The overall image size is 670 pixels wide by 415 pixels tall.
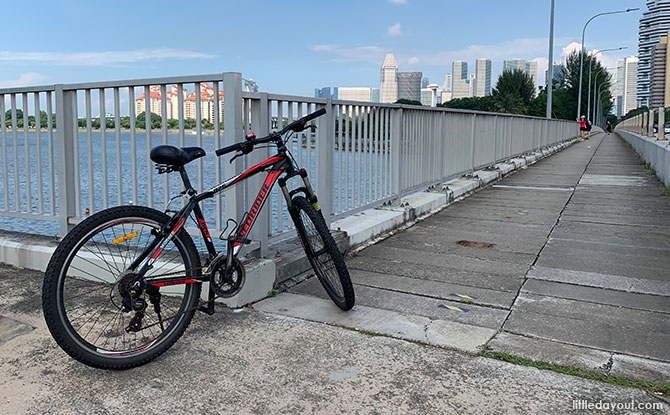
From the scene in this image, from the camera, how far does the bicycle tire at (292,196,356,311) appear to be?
3.79m

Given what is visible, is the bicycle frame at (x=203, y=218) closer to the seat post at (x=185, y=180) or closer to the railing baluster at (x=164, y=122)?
the seat post at (x=185, y=180)

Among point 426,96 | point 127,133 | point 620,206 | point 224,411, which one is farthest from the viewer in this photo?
point 426,96

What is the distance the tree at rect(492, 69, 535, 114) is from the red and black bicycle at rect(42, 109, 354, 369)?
104324mm

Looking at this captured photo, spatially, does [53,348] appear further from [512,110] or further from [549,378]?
[512,110]

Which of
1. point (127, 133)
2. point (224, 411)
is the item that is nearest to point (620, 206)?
point (127, 133)

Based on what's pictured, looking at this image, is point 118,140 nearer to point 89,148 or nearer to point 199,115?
point 89,148

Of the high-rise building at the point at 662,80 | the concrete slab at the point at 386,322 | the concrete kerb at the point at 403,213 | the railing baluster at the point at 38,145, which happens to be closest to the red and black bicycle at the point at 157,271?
the concrete slab at the point at 386,322

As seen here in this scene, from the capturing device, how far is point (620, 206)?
898cm

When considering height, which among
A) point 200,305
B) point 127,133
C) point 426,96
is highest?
point 426,96

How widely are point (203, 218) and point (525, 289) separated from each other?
2563 millimetres

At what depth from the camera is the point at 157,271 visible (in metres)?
3.20

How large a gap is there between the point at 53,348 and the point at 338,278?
1711mm

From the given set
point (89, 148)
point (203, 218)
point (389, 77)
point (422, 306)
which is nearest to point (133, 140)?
point (89, 148)

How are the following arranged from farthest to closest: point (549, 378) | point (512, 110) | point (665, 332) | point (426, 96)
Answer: point (426, 96), point (512, 110), point (665, 332), point (549, 378)
